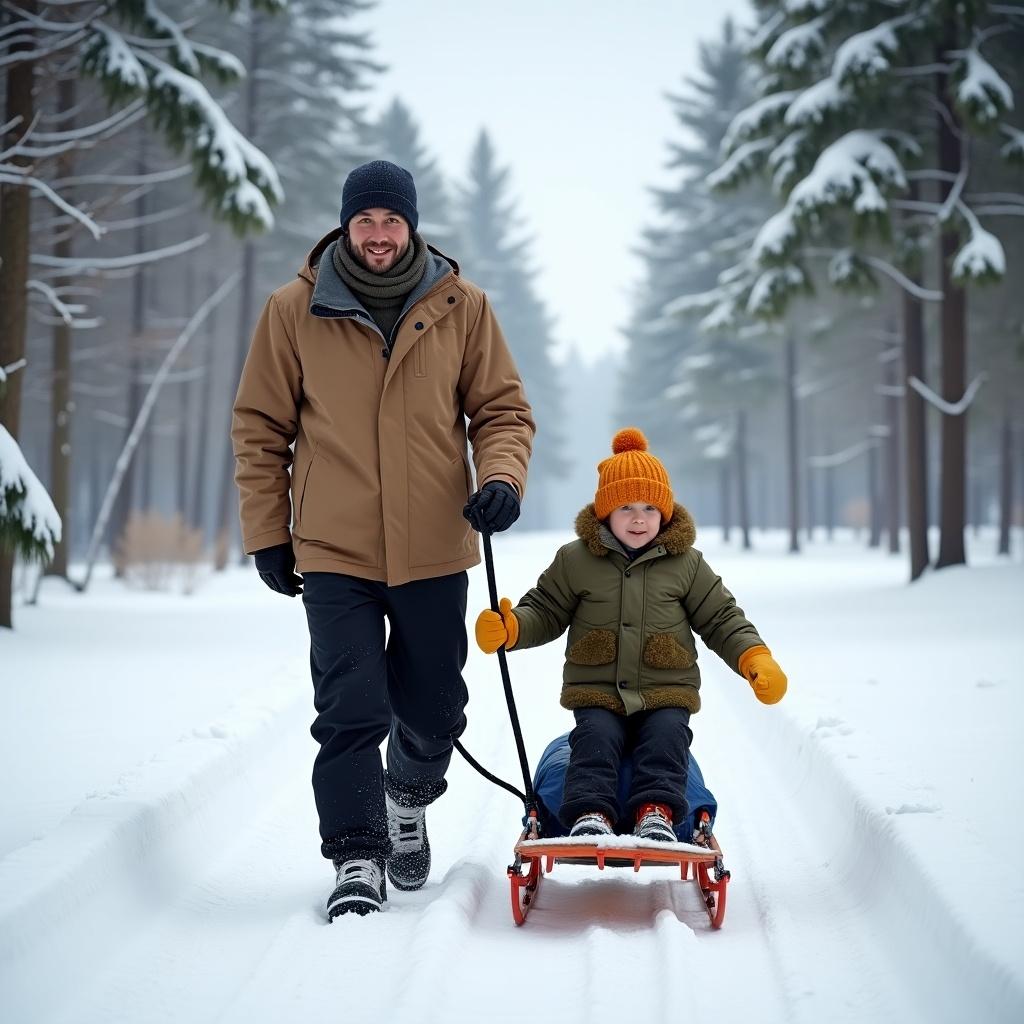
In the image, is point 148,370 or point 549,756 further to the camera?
point 148,370

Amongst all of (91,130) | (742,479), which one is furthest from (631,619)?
(742,479)

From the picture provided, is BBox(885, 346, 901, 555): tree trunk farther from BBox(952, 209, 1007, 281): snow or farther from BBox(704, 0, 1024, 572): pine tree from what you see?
BBox(952, 209, 1007, 281): snow

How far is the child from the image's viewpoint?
12.5ft

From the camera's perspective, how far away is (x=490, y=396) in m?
4.11

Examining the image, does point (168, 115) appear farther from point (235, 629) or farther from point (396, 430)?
point (396, 430)

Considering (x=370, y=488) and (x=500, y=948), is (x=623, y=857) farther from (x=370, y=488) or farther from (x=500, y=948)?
(x=370, y=488)

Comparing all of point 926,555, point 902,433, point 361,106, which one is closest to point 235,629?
point 926,555

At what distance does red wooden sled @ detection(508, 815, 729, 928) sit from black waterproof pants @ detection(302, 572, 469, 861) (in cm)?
50

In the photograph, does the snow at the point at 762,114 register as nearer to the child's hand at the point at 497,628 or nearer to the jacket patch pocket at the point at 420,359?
the jacket patch pocket at the point at 420,359

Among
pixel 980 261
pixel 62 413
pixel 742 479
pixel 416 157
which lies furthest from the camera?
pixel 416 157

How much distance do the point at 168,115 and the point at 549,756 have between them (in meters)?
8.39

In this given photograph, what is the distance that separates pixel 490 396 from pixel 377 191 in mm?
810

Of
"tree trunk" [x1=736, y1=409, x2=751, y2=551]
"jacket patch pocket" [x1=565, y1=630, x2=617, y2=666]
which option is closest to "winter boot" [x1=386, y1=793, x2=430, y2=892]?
"jacket patch pocket" [x1=565, y1=630, x2=617, y2=666]

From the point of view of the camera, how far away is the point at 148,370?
28.5 m
